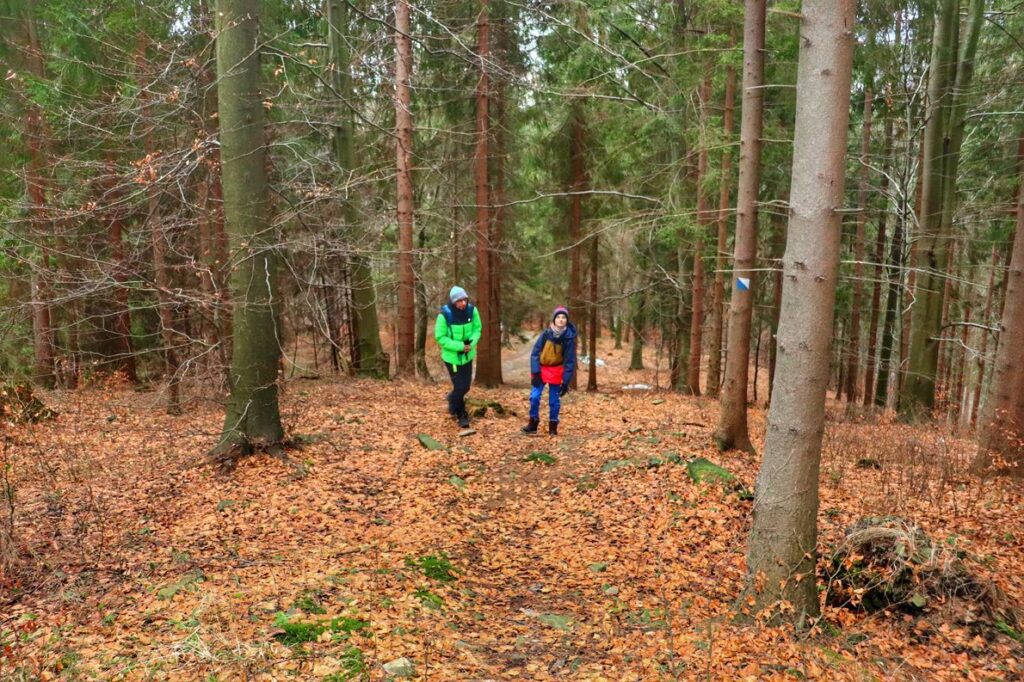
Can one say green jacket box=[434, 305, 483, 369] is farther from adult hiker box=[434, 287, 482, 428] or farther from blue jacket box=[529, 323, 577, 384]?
blue jacket box=[529, 323, 577, 384]

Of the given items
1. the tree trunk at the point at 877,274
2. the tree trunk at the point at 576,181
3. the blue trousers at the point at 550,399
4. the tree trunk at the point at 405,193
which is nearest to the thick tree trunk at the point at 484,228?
the tree trunk at the point at 405,193

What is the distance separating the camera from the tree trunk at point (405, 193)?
12.7 metres

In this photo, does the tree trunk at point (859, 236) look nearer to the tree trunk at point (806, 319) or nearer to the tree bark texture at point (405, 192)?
the tree bark texture at point (405, 192)

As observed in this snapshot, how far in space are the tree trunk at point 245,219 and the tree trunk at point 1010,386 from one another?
8617 mm

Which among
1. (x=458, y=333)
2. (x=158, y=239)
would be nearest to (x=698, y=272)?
(x=458, y=333)

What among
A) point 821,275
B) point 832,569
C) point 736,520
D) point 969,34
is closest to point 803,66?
point 821,275

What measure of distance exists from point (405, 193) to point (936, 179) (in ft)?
37.8

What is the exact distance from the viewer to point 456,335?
9250mm

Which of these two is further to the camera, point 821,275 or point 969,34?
point 969,34

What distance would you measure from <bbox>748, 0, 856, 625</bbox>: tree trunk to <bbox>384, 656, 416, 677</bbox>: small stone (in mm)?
2554

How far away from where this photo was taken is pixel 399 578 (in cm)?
493

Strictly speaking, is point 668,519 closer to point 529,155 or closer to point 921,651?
point 921,651

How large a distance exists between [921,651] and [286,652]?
13.7 feet

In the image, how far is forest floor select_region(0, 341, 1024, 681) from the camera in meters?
3.77
